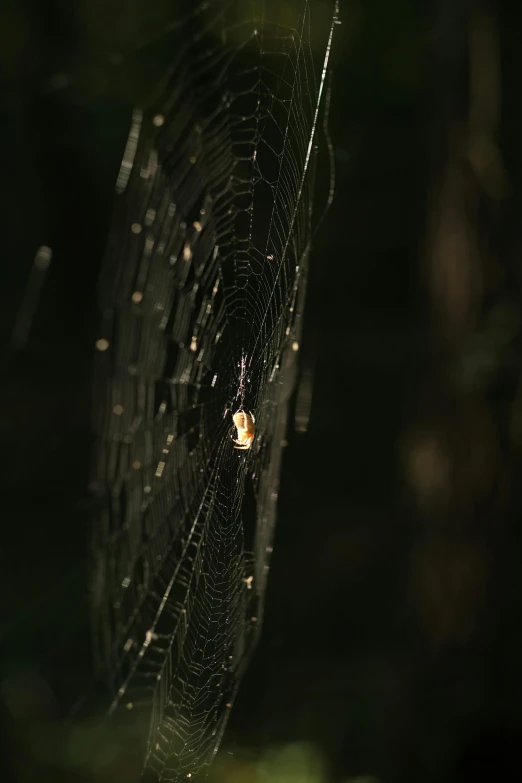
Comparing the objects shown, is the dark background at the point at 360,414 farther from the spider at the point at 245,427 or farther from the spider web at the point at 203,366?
the spider at the point at 245,427

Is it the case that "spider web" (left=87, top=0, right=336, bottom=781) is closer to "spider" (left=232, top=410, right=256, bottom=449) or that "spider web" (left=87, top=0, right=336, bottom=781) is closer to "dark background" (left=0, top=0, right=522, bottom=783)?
"spider" (left=232, top=410, right=256, bottom=449)

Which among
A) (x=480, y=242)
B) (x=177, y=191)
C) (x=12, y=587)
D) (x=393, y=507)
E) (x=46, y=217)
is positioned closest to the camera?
(x=177, y=191)

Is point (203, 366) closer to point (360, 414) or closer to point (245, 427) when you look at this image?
point (245, 427)

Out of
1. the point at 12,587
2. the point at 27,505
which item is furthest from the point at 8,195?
the point at 12,587

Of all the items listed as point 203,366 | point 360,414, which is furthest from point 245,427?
point 360,414

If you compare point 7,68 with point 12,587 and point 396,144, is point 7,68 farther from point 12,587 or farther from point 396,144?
point 12,587

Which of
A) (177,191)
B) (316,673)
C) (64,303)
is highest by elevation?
(64,303)

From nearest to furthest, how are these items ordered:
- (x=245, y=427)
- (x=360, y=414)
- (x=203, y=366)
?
(x=245, y=427) < (x=203, y=366) < (x=360, y=414)

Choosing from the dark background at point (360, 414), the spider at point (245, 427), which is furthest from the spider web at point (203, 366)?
the dark background at point (360, 414)

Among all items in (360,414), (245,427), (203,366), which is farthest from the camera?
(360,414)
